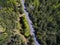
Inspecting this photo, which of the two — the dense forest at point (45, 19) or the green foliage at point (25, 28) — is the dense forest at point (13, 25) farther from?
the dense forest at point (45, 19)

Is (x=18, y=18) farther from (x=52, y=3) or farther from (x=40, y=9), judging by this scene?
(x=52, y=3)

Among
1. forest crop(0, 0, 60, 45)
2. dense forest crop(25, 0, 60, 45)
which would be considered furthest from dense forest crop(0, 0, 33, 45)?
dense forest crop(25, 0, 60, 45)

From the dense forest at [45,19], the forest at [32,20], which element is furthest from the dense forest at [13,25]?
the dense forest at [45,19]

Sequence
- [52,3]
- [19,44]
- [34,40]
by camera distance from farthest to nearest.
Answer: [52,3], [34,40], [19,44]

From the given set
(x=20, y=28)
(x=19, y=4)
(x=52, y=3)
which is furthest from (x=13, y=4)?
(x=52, y=3)

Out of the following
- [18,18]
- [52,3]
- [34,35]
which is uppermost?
[52,3]

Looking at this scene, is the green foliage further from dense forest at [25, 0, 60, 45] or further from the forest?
dense forest at [25, 0, 60, 45]

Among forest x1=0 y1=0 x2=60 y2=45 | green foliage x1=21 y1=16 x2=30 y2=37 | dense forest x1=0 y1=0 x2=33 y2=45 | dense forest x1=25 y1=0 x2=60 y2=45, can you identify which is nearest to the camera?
dense forest x1=0 y1=0 x2=33 y2=45

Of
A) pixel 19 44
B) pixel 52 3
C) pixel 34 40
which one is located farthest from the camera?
pixel 52 3
